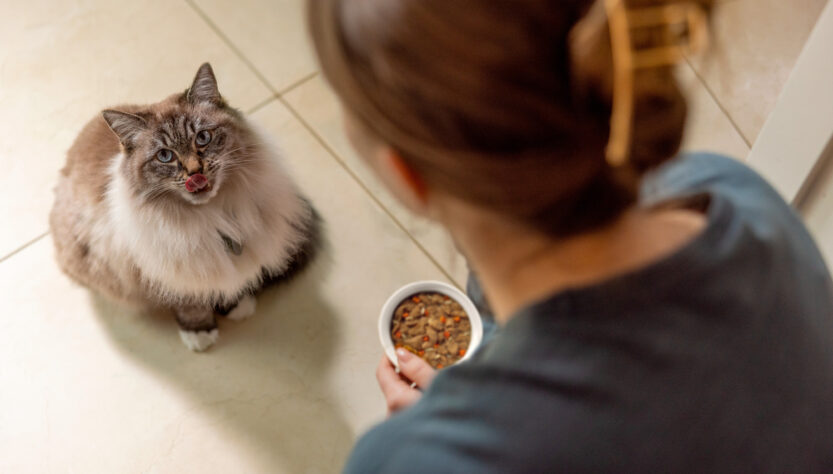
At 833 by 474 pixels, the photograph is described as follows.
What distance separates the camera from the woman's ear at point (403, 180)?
25.2 inches

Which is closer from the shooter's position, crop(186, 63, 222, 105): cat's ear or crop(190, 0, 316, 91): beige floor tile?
crop(186, 63, 222, 105): cat's ear

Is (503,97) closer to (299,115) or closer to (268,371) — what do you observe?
(268,371)

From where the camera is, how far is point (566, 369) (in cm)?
59

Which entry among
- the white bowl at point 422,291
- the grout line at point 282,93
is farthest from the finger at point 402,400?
the grout line at point 282,93

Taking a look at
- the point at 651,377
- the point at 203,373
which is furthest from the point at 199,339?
the point at 651,377

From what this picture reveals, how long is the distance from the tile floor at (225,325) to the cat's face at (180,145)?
0.48m

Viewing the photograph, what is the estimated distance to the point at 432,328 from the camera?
58.2 inches

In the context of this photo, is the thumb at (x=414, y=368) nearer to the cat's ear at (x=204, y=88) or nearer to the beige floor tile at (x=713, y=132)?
the cat's ear at (x=204, y=88)

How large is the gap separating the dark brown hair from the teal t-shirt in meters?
0.09

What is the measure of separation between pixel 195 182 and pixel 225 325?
510 millimetres

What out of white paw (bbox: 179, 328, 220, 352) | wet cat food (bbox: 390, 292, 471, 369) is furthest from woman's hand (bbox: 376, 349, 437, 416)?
white paw (bbox: 179, 328, 220, 352)

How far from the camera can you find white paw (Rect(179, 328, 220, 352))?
64.0 inches

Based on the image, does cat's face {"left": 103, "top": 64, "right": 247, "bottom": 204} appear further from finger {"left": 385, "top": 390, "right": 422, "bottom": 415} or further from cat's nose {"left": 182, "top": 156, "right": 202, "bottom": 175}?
finger {"left": 385, "top": 390, "right": 422, "bottom": 415}

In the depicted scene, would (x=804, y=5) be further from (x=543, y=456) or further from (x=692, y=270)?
(x=543, y=456)
